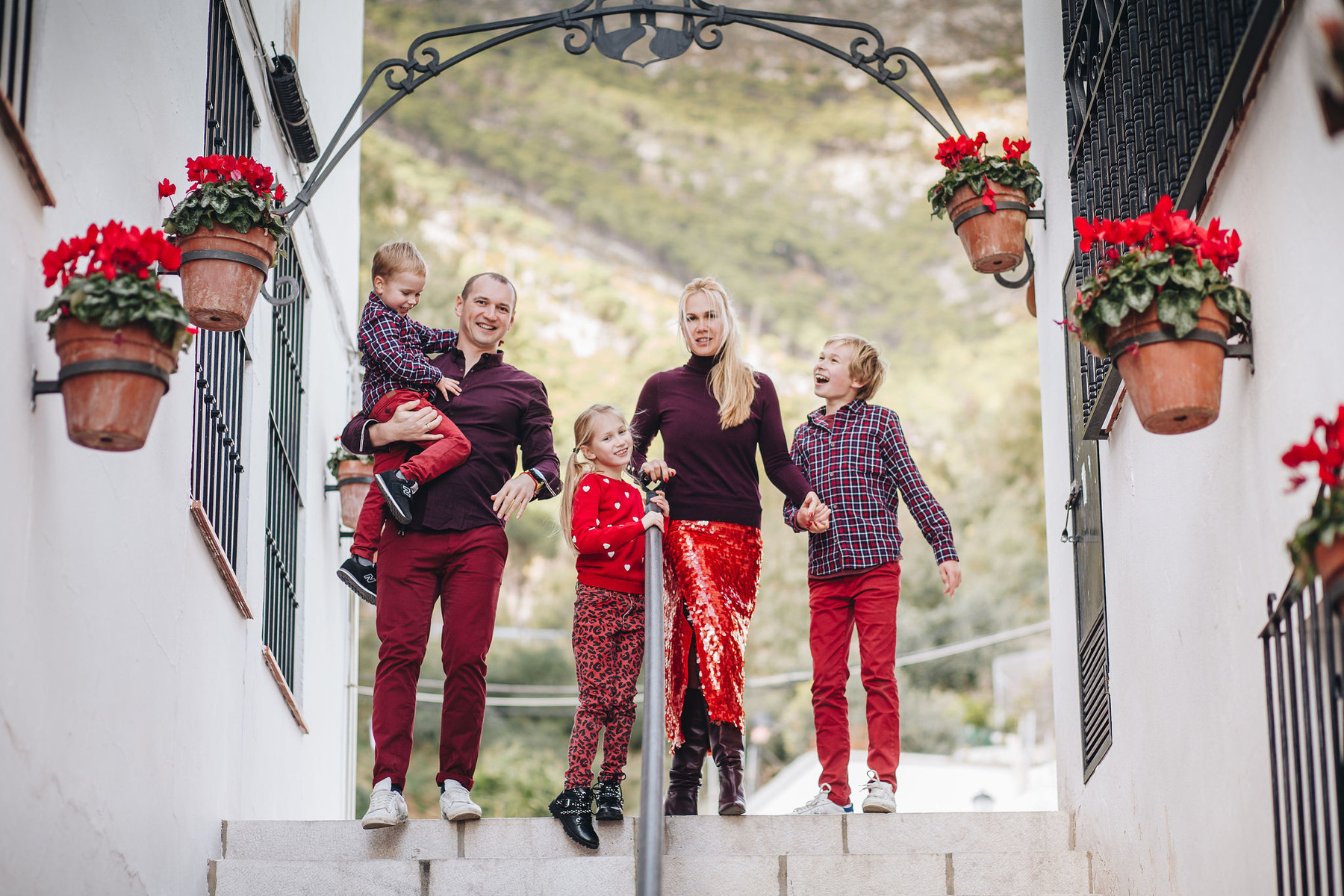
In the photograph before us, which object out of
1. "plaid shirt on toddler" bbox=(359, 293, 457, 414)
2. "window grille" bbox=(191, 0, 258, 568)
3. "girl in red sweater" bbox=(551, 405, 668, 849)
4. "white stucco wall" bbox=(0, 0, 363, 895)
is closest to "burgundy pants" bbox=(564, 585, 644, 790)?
"girl in red sweater" bbox=(551, 405, 668, 849)

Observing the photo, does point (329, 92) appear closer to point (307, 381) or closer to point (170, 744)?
point (307, 381)

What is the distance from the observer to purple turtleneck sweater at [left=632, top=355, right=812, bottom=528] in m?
4.86

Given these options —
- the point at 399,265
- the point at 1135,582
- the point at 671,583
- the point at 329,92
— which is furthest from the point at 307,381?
the point at 1135,582

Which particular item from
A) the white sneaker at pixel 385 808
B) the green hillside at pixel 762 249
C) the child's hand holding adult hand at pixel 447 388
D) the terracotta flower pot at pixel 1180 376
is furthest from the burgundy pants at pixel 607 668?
the green hillside at pixel 762 249

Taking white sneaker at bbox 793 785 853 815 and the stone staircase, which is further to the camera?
white sneaker at bbox 793 785 853 815

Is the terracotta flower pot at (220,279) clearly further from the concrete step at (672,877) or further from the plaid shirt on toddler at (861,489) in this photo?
the plaid shirt on toddler at (861,489)

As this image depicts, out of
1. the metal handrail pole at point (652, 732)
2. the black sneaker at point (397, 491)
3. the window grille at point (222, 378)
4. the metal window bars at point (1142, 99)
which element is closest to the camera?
the metal window bars at point (1142, 99)

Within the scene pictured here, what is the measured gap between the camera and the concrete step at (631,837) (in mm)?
4332

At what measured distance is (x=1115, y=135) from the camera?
4293mm

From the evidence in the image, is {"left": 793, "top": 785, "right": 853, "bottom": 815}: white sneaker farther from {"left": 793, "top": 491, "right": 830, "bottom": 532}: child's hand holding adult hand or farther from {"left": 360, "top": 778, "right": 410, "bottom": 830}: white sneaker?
{"left": 360, "top": 778, "right": 410, "bottom": 830}: white sneaker

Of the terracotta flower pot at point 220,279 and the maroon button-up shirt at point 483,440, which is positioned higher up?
the terracotta flower pot at point 220,279

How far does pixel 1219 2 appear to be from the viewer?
121 inches

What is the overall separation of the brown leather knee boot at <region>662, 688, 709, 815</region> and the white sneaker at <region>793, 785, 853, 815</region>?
1.13 feet

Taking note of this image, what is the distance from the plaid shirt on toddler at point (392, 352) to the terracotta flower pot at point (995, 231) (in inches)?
69.4
